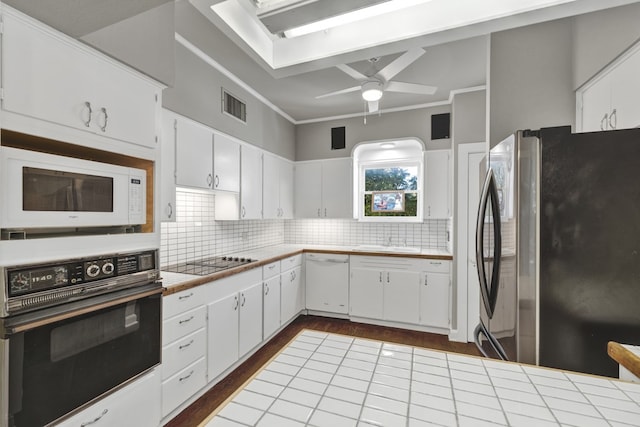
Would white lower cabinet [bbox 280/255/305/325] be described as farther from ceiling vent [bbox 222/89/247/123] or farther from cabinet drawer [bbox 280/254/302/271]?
ceiling vent [bbox 222/89/247/123]

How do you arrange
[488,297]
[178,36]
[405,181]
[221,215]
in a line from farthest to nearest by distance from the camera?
[405,181] < [221,215] < [178,36] < [488,297]

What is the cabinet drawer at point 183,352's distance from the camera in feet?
6.02

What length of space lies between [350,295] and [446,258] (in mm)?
1260

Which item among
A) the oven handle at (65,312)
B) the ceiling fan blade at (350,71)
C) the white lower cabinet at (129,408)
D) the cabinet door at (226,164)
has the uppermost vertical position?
the ceiling fan blade at (350,71)

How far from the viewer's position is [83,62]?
4.38 ft

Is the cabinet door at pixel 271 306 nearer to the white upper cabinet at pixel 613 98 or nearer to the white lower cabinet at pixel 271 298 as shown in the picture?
the white lower cabinet at pixel 271 298

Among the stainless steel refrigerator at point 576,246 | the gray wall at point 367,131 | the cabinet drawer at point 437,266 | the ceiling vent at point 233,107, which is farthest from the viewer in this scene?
the gray wall at point 367,131

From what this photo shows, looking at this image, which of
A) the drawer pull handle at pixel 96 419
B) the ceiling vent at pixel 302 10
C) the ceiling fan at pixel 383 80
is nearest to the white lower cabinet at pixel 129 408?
the drawer pull handle at pixel 96 419

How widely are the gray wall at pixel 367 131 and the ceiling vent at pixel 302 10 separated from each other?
2579 mm

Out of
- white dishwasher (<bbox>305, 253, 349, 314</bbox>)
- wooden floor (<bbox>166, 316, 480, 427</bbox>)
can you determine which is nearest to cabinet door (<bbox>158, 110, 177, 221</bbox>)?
wooden floor (<bbox>166, 316, 480, 427</bbox>)

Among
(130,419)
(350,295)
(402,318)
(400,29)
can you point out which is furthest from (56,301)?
(402,318)

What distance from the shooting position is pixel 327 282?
3.78 metres

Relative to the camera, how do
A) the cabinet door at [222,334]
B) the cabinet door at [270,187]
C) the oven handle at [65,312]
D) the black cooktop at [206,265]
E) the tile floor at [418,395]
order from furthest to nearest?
the cabinet door at [270,187] → the black cooktop at [206,265] → the cabinet door at [222,334] → the oven handle at [65,312] → the tile floor at [418,395]

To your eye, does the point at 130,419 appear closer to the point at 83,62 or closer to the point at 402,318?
the point at 83,62
